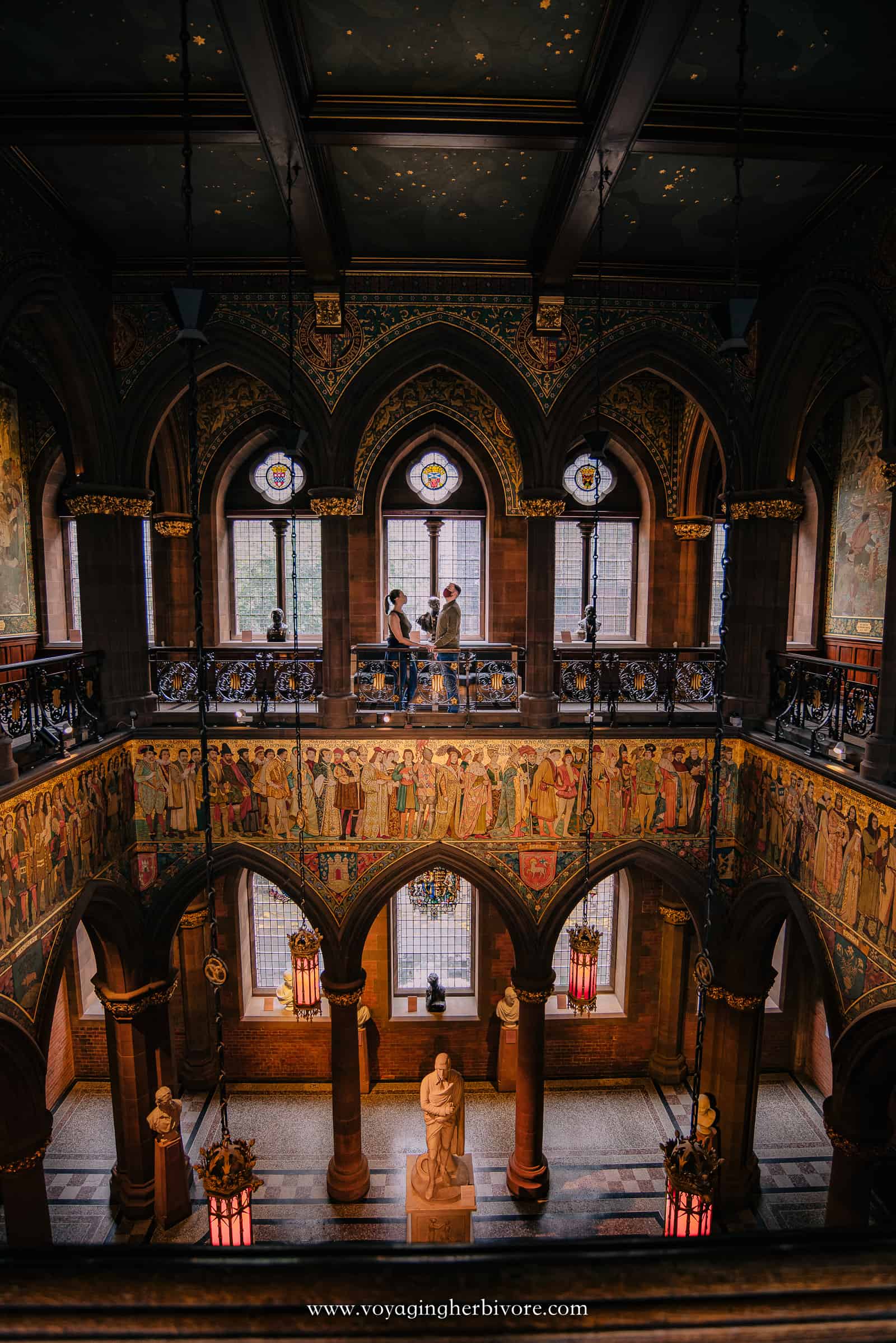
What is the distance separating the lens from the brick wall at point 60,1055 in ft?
39.4

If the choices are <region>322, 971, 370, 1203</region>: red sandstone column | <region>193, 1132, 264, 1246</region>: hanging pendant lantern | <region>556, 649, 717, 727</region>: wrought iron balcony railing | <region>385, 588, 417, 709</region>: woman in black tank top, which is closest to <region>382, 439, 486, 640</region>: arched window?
<region>556, 649, 717, 727</region>: wrought iron balcony railing

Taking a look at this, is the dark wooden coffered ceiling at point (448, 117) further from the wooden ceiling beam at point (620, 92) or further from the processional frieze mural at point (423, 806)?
the processional frieze mural at point (423, 806)

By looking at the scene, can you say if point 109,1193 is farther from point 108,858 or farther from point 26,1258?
point 26,1258

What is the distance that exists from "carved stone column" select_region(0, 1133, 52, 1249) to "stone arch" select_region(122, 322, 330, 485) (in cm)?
717

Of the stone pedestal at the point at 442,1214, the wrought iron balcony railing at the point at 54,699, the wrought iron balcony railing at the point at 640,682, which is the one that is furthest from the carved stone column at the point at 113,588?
the stone pedestal at the point at 442,1214

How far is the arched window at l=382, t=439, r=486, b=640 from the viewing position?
13.0 meters

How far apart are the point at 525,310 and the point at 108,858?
26.8 ft

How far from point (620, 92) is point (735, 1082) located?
400 inches

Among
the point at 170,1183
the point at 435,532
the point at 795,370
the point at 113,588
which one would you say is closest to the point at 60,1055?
the point at 170,1183

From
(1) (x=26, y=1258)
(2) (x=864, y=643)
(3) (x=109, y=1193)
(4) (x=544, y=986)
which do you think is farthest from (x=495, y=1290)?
(2) (x=864, y=643)

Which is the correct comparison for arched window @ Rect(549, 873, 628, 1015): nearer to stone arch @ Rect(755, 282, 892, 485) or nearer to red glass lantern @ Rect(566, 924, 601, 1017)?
red glass lantern @ Rect(566, 924, 601, 1017)

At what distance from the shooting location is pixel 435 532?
42.9 ft

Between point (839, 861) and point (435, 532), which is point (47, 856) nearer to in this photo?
point (839, 861)

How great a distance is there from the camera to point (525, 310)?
9672 mm
